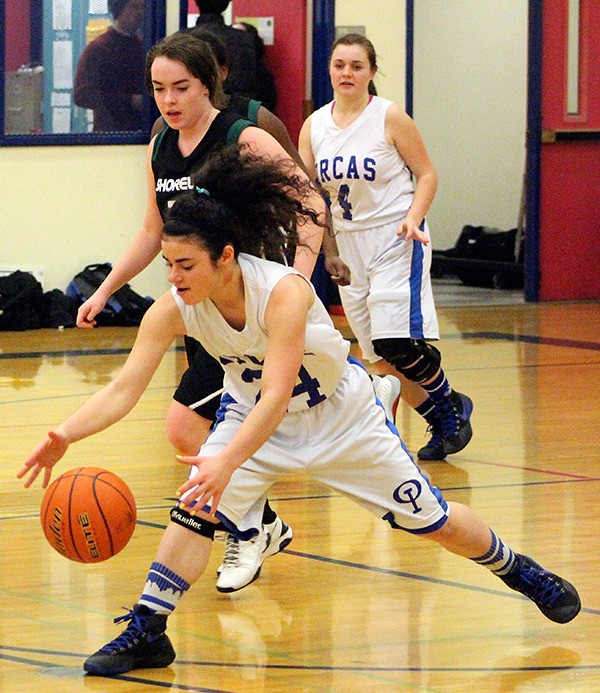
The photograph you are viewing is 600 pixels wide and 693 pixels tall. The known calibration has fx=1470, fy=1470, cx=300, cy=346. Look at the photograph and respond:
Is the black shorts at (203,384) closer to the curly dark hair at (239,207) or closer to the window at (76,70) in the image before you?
the curly dark hair at (239,207)

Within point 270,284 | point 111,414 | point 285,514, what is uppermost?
point 270,284

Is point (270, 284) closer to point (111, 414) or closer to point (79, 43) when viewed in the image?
point (111, 414)

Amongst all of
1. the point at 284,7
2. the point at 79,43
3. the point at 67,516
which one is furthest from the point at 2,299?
the point at 67,516

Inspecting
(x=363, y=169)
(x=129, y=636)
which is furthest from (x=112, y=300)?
(x=129, y=636)

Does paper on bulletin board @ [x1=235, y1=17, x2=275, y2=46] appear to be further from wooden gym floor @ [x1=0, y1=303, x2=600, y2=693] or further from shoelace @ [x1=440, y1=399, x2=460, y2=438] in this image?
shoelace @ [x1=440, y1=399, x2=460, y2=438]

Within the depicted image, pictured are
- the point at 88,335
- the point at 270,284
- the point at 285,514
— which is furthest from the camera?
the point at 88,335

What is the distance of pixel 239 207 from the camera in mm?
3414

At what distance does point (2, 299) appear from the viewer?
9.72 m

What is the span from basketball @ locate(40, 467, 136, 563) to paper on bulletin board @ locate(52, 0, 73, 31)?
23.2 ft

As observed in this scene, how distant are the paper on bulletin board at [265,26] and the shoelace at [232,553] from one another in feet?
23.8

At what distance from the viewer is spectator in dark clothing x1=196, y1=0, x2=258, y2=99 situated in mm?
9688

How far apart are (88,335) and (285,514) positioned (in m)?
5.01

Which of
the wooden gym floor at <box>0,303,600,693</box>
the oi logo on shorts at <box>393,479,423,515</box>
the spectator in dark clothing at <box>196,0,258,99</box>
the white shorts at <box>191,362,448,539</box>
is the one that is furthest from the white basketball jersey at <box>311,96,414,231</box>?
the spectator in dark clothing at <box>196,0,258,99</box>

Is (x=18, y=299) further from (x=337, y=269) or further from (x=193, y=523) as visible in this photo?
(x=193, y=523)
